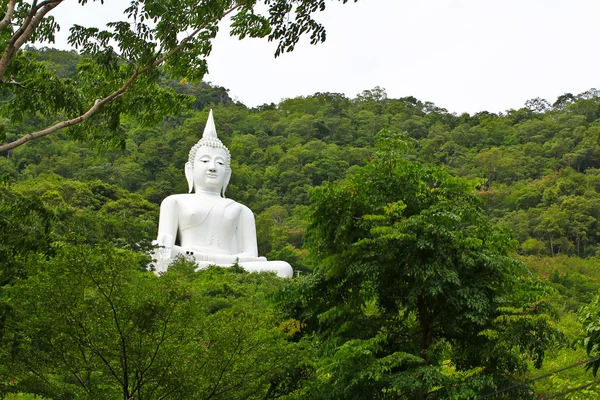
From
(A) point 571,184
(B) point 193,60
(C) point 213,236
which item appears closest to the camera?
(B) point 193,60

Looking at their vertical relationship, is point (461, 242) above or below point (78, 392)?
above

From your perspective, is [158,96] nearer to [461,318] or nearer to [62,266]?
[62,266]

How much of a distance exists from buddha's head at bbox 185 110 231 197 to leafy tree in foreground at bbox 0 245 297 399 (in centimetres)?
1586

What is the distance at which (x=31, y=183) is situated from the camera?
2780 centimetres

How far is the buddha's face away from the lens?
22.6 m

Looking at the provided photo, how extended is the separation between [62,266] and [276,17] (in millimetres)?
2632

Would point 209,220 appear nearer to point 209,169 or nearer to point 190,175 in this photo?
point 209,169

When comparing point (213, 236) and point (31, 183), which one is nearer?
point (213, 236)

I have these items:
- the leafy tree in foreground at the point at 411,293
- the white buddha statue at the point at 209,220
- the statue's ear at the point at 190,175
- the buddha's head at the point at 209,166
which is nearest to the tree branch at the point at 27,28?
the leafy tree in foreground at the point at 411,293

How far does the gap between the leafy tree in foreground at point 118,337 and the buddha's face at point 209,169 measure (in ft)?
52.0

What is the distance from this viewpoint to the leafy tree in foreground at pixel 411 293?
6.83 m

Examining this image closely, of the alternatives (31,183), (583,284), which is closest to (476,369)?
(583,284)

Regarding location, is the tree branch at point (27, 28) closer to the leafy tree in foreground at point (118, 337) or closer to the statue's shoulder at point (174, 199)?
the leafy tree in foreground at point (118, 337)

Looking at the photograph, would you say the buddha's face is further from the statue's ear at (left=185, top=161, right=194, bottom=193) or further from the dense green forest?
the dense green forest
